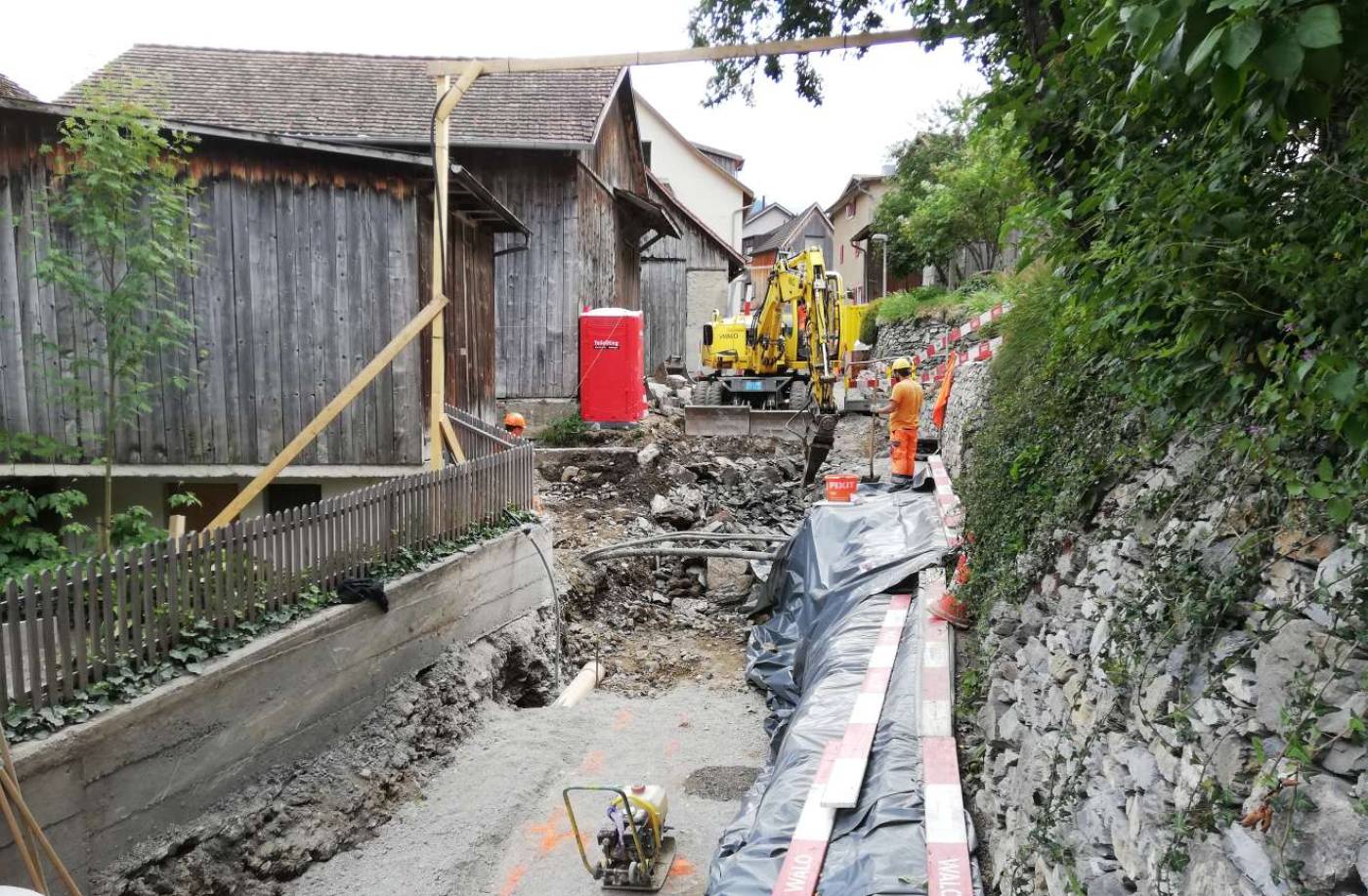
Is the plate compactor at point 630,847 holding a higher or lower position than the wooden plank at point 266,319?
lower

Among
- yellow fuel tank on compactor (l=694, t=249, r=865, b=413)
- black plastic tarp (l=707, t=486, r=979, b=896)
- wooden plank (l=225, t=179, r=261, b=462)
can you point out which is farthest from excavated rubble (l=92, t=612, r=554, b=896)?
yellow fuel tank on compactor (l=694, t=249, r=865, b=413)

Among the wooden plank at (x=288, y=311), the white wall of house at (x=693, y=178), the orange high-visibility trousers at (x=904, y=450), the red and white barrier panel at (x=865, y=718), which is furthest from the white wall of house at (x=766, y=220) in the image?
the red and white barrier panel at (x=865, y=718)

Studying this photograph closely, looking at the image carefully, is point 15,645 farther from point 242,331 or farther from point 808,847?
point 242,331

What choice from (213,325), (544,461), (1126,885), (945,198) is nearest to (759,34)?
(213,325)

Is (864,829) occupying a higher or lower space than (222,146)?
lower

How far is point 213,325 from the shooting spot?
9.37 m

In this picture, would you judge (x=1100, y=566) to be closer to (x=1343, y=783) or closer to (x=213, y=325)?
(x=1343, y=783)

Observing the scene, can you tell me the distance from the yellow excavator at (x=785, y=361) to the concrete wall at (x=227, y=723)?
10099mm

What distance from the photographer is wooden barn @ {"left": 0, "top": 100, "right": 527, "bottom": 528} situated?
8945 millimetres

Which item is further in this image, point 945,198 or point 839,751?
point 945,198

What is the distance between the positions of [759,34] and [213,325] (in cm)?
656

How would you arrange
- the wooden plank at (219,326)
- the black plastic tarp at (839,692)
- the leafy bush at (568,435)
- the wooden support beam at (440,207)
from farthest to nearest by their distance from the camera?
the leafy bush at (568,435) < the wooden plank at (219,326) < the wooden support beam at (440,207) < the black plastic tarp at (839,692)

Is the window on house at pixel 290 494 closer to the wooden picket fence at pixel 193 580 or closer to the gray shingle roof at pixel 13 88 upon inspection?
the wooden picket fence at pixel 193 580

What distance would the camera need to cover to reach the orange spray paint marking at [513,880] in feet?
19.2
